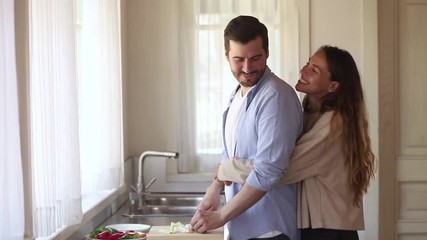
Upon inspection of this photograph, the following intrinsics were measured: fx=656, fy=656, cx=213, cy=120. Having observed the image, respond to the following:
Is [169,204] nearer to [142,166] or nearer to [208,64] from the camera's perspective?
[142,166]

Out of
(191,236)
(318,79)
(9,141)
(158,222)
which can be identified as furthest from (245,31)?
(158,222)

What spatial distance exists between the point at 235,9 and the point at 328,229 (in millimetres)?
1872

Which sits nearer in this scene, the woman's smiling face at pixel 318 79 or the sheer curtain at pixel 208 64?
the woman's smiling face at pixel 318 79

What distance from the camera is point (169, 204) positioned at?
3.38 m

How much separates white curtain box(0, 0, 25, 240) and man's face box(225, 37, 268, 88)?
2.03 feet

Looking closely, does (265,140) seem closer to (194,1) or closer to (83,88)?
(83,88)

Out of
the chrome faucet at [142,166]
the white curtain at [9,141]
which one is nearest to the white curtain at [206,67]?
the chrome faucet at [142,166]

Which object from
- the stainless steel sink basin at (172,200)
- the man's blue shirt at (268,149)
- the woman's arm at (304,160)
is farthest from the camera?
the stainless steel sink basin at (172,200)

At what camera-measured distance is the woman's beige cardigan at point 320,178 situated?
1926mm

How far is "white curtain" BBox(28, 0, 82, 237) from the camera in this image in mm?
1814

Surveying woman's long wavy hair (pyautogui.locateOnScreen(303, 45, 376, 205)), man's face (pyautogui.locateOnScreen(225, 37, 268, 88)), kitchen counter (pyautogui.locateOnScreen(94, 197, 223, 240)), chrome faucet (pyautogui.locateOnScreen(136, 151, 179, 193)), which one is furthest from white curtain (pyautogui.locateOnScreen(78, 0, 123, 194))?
woman's long wavy hair (pyautogui.locateOnScreen(303, 45, 376, 205))

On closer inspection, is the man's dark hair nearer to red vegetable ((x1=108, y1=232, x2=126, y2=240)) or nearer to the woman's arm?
the woman's arm

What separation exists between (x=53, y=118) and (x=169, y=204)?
1.54 metres

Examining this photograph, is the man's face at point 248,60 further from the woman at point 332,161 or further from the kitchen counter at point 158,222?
the kitchen counter at point 158,222
